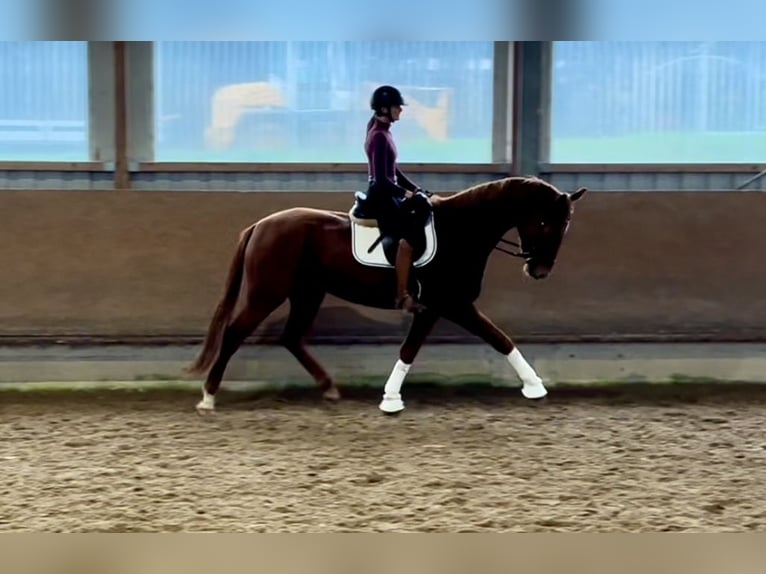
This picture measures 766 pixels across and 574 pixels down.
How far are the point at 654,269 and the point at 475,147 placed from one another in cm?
108

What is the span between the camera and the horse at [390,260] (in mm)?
3605

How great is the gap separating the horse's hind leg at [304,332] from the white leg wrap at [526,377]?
806 millimetres

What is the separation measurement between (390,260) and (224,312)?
734 mm

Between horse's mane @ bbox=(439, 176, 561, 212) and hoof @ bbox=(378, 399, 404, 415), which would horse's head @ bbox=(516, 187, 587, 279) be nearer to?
horse's mane @ bbox=(439, 176, 561, 212)

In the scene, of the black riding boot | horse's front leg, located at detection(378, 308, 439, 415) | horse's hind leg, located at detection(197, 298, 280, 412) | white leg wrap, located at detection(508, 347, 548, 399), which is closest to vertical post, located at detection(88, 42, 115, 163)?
horse's hind leg, located at detection(197, 298, 280, 412)

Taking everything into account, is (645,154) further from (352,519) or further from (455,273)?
(352,519)

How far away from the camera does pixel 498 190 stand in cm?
361

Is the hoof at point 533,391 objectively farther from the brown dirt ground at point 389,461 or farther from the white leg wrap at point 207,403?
the white leg wrap at point 207,403

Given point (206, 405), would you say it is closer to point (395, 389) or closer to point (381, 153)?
point (395, 389)

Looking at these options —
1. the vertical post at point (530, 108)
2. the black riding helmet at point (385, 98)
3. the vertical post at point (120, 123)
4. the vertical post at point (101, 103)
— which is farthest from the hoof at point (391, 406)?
the vertical post at point (101, 103)

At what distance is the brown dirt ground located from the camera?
7.72 feet

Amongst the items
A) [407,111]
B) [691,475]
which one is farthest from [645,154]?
[691,475]

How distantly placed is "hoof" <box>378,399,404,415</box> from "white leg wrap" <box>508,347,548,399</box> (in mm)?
512

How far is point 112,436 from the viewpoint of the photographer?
3.36m
